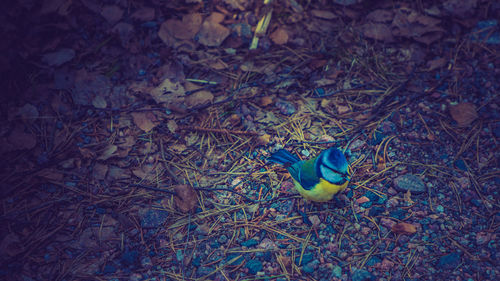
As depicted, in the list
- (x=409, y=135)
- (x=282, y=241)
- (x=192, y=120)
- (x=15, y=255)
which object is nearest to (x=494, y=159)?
(x=409, y=135)

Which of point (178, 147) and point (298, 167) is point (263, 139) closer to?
point (298, 167)

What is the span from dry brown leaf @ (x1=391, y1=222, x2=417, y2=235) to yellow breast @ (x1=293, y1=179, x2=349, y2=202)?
1.64 feet

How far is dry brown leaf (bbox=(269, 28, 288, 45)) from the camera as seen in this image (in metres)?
3.92

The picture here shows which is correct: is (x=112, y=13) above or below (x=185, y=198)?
above

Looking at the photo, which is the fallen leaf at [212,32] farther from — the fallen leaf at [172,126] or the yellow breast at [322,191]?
the yellow breast at [322,191]

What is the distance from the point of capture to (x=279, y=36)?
395 centimetres

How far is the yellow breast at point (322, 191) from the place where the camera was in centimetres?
261

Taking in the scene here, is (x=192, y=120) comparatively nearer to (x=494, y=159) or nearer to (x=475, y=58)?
(x=494, y=159)

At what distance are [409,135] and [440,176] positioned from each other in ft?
1.61

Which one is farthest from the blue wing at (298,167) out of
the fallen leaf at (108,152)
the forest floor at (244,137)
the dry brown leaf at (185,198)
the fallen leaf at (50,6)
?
the fallen leaf at (50,6)

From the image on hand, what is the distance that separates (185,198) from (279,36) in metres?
2.26

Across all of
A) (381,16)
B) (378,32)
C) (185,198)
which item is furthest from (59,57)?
(381,16)

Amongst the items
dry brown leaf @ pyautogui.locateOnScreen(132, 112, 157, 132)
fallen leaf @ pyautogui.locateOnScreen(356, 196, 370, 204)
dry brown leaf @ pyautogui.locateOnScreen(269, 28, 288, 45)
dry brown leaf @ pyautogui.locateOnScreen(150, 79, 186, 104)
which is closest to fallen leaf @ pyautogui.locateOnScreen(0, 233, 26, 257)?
dry brown leaf @ pyautogui.locateOnScreen(132, 112, 157, 132)

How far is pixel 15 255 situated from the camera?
8.25 feet
